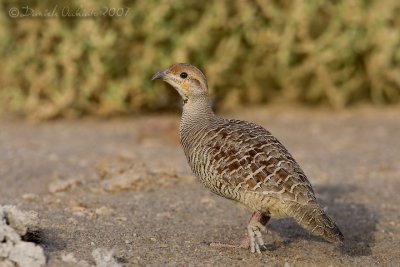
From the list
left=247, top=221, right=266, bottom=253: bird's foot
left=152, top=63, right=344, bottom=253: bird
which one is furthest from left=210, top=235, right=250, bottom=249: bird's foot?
left=247, top=221, right=266, bottom=253: bird's foot

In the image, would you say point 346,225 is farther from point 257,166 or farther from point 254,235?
point 257,166

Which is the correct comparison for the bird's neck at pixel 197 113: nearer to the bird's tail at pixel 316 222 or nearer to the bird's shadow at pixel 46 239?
the bird's tail at pixel 316 222

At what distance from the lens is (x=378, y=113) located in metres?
13.1

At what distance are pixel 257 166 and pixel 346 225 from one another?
1825 millimetres

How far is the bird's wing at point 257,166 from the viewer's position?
5570 millimetres

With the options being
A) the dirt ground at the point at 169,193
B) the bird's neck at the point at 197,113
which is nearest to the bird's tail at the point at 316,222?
the dirt ground at the point at 169,193

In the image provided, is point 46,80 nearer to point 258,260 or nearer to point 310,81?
point 310,81

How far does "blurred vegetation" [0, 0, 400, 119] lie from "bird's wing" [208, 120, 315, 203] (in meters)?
5.94

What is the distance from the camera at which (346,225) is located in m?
7.15

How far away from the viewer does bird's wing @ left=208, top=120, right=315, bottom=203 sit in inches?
219

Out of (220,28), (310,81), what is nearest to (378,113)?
(310,81)

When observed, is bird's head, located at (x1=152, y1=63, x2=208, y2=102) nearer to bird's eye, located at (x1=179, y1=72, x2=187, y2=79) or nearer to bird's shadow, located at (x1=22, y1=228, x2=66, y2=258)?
bird's eye, located at (x1=179, y1=72, x2=187, y2=79)

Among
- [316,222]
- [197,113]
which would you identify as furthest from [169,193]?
[316,222]

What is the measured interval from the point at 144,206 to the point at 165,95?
5.69 metres
